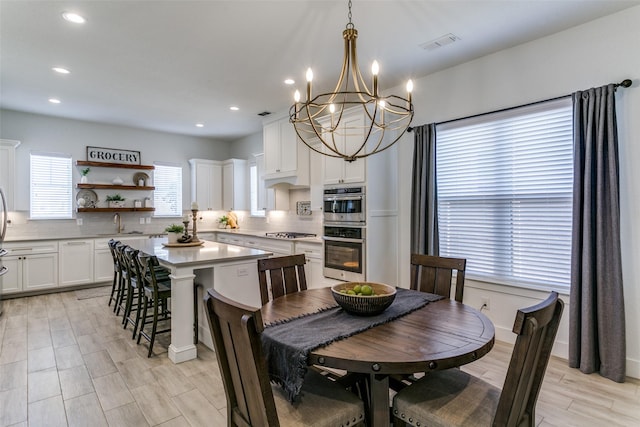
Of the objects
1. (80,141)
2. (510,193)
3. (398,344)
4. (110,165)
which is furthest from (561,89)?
(80,141)

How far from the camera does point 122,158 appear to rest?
6348 millimetres

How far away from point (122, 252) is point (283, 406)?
313 cm

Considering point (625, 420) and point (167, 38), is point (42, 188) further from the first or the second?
point (625, 420)

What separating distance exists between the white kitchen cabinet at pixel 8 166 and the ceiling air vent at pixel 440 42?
5.97m

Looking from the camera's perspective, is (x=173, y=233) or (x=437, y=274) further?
(x=173, y=233)

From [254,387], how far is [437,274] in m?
1.70

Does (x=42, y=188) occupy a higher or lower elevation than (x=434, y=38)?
lower

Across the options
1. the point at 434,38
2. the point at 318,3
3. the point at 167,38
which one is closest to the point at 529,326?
the point at 318,3

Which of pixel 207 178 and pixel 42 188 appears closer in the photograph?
pixel 42 188

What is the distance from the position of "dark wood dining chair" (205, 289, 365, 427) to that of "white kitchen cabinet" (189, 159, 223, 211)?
6053mm

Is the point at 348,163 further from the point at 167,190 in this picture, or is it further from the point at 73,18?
the point at 167,190

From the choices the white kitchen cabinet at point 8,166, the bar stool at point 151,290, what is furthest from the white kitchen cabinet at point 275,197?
the white kitchen cabinet at point 8,166

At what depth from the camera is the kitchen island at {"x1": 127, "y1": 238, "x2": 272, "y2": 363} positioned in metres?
3.00

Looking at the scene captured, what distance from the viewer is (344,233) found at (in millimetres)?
4137
